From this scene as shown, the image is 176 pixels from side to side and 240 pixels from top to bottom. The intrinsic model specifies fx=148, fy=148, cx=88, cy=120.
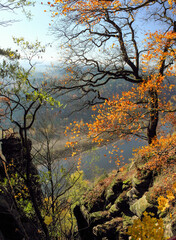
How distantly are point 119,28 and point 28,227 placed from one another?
11567mm

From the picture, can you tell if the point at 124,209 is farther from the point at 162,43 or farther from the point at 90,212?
the point at 162,43

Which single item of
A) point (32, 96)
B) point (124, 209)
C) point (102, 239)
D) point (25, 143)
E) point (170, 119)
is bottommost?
point (102, 239)

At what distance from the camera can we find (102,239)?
8.30 meters

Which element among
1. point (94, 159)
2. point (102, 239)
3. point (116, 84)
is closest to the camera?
point (102, 239)

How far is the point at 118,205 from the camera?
29.1 ft

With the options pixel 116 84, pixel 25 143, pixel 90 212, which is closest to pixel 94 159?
pixel 90 212

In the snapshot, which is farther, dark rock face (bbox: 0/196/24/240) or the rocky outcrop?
the rocky outcrop

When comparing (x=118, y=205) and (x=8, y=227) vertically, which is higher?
(x=8, y=227)

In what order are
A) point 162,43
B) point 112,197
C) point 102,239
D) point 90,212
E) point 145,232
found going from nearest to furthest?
point 145,232
point 162,43
point 102,239
point 112,197
point 90,212

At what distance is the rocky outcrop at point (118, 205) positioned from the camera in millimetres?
7426

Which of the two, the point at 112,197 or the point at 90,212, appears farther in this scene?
the point at 90,212

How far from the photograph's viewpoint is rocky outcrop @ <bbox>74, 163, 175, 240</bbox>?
24.4ft

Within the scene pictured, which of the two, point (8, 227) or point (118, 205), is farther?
point (118, 205)

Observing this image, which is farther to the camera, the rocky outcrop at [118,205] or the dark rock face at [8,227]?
the rocky outcrop at [118,205]
